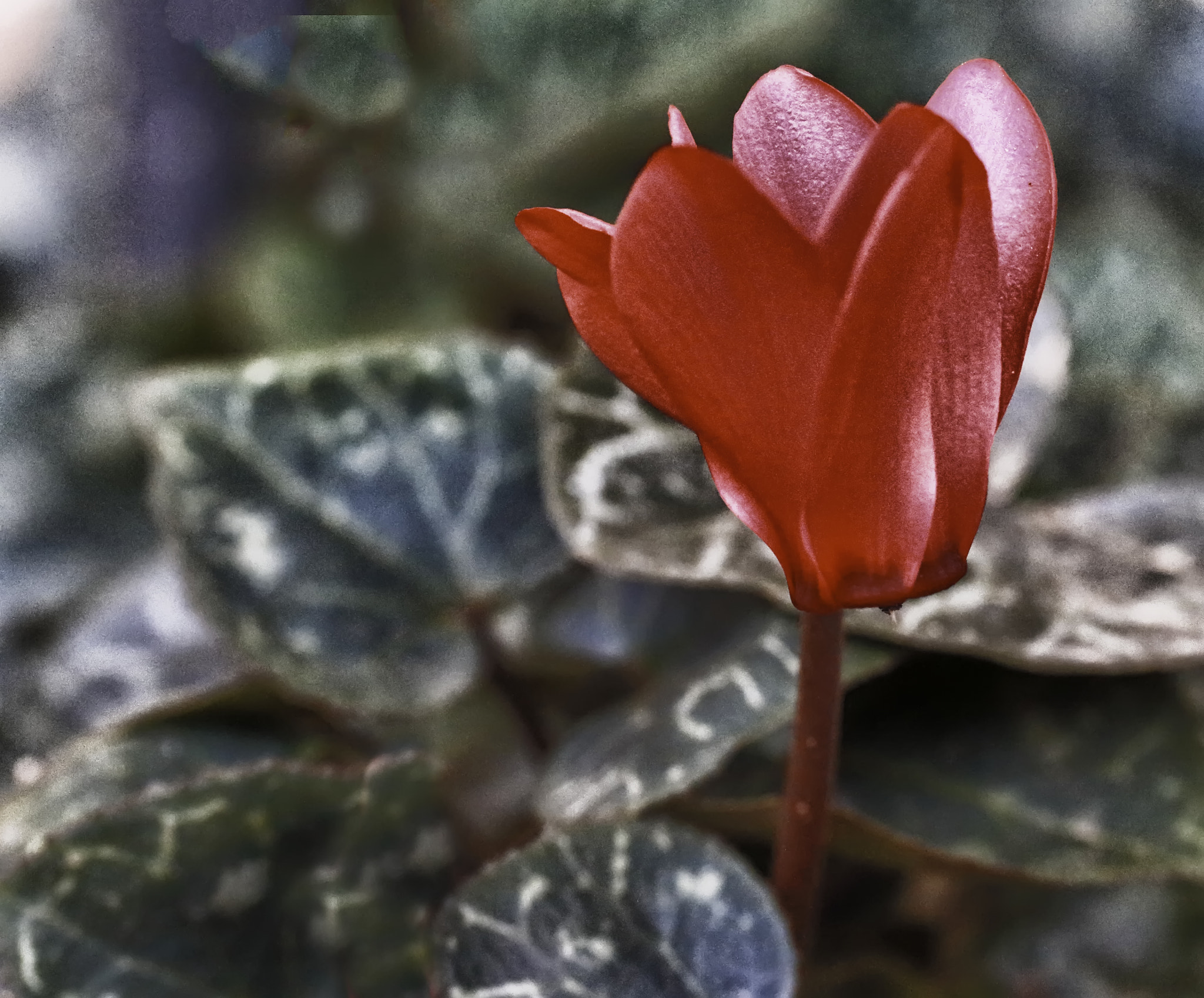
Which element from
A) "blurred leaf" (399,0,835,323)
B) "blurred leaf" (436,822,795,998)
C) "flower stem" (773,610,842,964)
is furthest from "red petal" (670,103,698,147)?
"blurred leaf" (399,0,835,323)

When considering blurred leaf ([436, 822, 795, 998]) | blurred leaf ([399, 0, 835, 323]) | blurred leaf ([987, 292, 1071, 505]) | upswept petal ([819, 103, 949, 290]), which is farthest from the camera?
blurred leaf ([399, 0, 835, 323])

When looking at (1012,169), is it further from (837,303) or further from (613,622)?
(613,622)

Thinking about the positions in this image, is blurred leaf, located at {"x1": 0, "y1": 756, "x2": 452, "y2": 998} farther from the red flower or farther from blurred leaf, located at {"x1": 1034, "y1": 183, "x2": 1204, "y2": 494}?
blurred leaf, located at {"x1": 1034, "y1": 183, "x2": 1204, "y2": 494}

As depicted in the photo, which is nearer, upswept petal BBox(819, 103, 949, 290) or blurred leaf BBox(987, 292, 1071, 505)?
upswept petal BBox(819, 103, 949, 290)

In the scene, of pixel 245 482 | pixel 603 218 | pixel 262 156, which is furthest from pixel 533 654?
pixel 262 156

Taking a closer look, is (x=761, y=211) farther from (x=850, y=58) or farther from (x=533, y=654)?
(x=850, y=58)

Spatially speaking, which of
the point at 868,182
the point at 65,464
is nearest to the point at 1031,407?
the point at 868,182

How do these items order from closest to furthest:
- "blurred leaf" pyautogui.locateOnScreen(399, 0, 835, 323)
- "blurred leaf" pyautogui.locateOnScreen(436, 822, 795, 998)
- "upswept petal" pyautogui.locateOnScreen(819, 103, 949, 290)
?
"upswept petal" pyautogui.locateOnScreen(819, 103, 949, 290), "blurred leaf" pyautogui.locateOnScreen(436, 822, 795, 998), "blurred leaf" pyautogui.locateOnScreen(399, 0, 835, 323)
